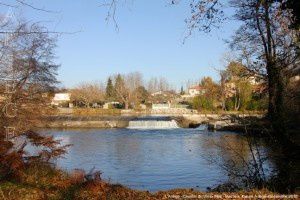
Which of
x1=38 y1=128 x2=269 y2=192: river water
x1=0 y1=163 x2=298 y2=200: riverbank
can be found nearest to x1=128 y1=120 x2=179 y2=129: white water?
x1=38 y1=128 x2=269 y2=192: river water

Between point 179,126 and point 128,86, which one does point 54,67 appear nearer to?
point 179,126

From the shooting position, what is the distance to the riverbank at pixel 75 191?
25.1ft

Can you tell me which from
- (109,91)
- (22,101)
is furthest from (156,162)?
(109,91)

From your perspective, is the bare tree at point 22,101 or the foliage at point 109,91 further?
the foliage at point 109,91

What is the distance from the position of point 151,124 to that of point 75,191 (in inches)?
1369

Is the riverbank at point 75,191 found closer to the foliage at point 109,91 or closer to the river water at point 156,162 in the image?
the river water at point 156,162

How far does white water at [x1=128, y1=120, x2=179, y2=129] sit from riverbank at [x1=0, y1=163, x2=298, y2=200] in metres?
33.2

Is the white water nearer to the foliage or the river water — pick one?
the river water

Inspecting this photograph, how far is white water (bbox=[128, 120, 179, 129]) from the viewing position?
43094 millimetres

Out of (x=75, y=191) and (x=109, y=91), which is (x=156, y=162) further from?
(x=109, y=91)

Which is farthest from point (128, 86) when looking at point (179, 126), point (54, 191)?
point (54, 191)

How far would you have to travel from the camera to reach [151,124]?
142ft

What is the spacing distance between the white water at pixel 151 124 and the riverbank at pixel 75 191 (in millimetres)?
33162

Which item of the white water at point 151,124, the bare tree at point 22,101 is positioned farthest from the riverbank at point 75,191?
the white water at point 151,124
